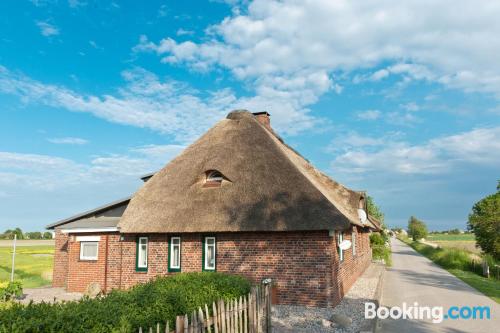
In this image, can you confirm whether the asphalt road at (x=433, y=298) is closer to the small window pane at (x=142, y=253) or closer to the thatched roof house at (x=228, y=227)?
the thatched roof house at (x=228, y=227)

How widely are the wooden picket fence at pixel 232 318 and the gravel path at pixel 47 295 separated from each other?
9.70 metres

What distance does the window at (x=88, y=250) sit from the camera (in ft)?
55.3

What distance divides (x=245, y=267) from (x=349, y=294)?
14.6 feet

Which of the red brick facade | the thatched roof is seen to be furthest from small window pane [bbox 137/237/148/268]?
the thatched roof

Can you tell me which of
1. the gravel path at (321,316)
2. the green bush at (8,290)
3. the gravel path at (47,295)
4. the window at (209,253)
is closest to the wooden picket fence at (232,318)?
the gravel path at (321,316)

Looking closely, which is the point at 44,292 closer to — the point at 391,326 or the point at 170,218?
the point at 170,218

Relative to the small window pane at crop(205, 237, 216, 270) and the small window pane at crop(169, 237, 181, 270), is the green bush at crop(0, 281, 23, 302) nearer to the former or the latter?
the small window pane at crop(169, 237, 181, 270)

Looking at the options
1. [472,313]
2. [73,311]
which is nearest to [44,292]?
[73,311]

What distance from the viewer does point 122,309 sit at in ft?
18.1

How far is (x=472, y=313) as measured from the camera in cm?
1242

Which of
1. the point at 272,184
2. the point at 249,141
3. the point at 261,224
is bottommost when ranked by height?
the point at 261,224

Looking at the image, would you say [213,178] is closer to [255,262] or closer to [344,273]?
[255,262]

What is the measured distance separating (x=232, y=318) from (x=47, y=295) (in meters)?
12.9

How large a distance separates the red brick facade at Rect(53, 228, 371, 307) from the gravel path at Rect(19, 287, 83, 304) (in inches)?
23.2
